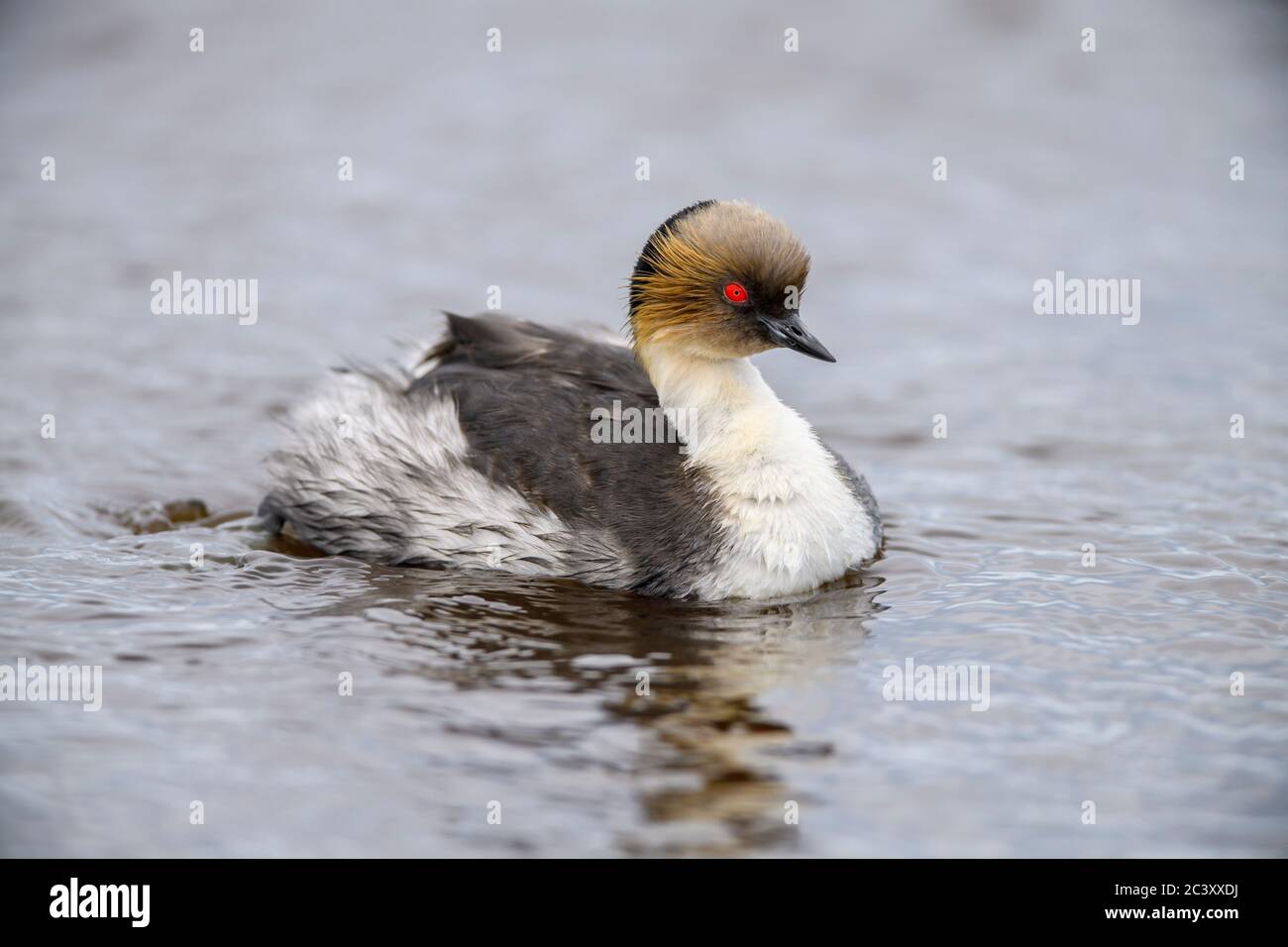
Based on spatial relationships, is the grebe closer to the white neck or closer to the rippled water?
the white neck

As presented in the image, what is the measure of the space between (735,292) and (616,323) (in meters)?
4.17

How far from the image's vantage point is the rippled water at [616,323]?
17.3ft

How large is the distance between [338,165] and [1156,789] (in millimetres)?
10151

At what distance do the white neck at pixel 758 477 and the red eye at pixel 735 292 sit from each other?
1.20 ft

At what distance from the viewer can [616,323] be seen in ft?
35.4

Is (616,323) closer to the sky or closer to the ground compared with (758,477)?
closer to the sky

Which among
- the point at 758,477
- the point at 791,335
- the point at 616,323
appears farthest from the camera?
the point at 616,323

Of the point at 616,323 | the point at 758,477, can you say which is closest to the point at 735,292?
the point at 758,477

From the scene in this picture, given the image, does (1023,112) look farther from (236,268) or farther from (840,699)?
(840,699)

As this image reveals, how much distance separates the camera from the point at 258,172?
43.9 ft

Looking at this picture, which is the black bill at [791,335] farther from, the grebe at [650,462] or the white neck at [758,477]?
the white neck at [758,477]

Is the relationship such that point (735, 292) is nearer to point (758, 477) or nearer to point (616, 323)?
point (758, 477)

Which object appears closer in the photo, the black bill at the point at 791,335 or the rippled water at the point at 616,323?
the rippled water at the point at 616,323

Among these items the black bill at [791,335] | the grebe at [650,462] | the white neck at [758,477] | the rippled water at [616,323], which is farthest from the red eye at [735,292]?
the rippled water at [616,323]
